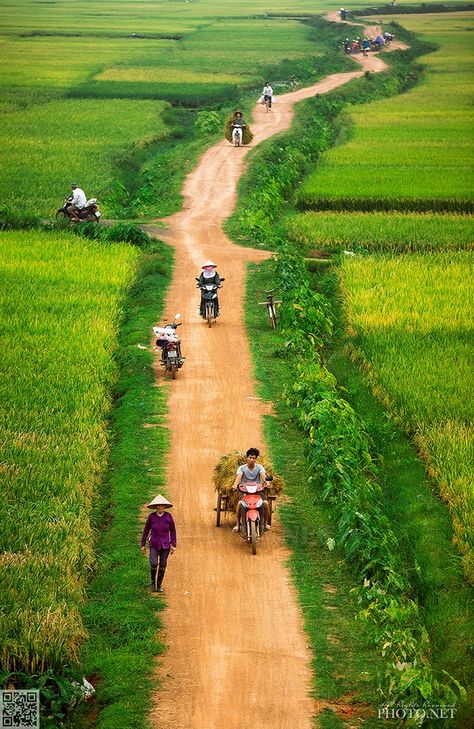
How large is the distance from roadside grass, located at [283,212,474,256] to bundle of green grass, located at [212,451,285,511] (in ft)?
45.4

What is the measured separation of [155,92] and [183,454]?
37947 millimetres

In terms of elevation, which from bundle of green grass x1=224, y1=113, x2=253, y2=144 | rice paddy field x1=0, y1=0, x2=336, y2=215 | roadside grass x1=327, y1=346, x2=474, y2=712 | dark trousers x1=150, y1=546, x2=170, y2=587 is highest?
dark trousers x1=150, y1=546, x2=170, y2=587

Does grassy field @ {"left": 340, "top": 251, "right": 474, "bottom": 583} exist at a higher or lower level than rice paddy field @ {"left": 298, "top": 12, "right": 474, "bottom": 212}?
higher

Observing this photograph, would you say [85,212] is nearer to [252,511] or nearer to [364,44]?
[252,511]

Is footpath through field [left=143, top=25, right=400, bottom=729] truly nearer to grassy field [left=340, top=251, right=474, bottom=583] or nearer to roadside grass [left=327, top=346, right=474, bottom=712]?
roadside grass [left=327, top=346, right=474, bottom=712]

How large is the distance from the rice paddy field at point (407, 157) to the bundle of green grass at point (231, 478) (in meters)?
18.9

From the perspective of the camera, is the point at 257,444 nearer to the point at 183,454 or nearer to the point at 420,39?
the point at 183,454

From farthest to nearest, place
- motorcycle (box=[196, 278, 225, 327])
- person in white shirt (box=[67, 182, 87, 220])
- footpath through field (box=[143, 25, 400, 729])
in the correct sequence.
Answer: person in white shirt (box=[67, 182, 87, 220]) < motorcycle (box=[196, 278, 225, 327]) < footpath through field (box=[143, 25, 400, 729])

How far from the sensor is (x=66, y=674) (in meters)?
9.96

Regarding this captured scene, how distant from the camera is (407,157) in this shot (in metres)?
37.7

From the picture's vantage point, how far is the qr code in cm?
933

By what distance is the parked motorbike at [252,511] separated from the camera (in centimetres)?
1245

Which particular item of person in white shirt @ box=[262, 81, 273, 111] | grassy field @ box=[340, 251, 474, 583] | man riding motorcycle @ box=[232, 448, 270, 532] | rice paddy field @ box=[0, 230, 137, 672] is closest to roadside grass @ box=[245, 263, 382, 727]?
man riding motorcycle @ box=[232, 448, 270, 532]

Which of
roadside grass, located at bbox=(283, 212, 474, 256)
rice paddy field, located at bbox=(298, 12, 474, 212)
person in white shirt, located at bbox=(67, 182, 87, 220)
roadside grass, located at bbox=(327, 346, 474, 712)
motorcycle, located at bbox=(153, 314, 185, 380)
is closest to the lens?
roadside grass, located at bbox=(327, 346, 474, 712)
